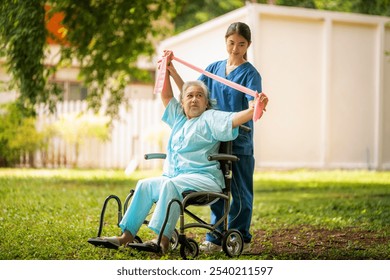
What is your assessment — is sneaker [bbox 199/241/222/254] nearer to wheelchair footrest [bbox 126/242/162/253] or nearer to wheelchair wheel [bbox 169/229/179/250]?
wheelchair wheel [bbox 169/229/179/250]

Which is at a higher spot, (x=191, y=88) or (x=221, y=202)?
(x=191, y=88)

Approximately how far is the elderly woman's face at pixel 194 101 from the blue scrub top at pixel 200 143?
37 mm

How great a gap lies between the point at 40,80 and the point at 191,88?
4.50m

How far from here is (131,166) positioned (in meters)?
5.23

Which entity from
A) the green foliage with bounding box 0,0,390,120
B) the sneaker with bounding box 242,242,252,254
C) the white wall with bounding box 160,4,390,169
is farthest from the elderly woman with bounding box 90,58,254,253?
the white wall with bounding box 160,4,390,169

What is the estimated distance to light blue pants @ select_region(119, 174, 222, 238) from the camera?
14.1 ft

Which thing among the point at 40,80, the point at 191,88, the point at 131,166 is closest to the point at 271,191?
the point at 40,80

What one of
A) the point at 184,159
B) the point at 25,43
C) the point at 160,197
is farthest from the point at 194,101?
the point at 25,43

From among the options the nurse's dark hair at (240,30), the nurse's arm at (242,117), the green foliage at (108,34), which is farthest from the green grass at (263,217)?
the green foliage at (108,34)

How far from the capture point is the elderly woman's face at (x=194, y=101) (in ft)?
15.1

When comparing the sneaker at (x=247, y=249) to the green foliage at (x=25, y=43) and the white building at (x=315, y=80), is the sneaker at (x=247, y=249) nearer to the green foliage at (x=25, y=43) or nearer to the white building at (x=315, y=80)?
the green foliage at (x=25, y=43)

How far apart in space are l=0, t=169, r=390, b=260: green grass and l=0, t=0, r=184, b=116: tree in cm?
117
